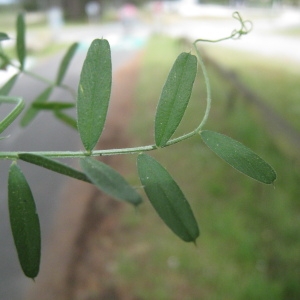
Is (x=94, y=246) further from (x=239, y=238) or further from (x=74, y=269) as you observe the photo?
(x=239, y=238)

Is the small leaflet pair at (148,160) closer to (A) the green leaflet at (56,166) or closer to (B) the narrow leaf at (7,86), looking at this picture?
(A) the green leaflet at (56,166)

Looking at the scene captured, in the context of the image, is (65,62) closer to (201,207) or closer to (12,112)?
(12,112)

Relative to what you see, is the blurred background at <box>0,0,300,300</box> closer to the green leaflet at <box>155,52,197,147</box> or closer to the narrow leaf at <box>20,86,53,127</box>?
the narrow leaf at <box>20,86,53,127</box>

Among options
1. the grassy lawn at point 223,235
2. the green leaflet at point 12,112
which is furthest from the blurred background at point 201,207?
the green leaflet at point 12,112

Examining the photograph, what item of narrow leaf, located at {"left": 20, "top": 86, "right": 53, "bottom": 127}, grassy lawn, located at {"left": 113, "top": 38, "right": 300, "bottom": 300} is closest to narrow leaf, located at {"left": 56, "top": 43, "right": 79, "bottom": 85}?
narrow leaf, located at {"left": 20, "top": 86, "right": 53, "bottom": 127}

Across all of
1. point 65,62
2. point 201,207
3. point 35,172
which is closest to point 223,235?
point 201,207

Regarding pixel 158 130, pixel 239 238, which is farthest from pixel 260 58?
pixel 158 130
